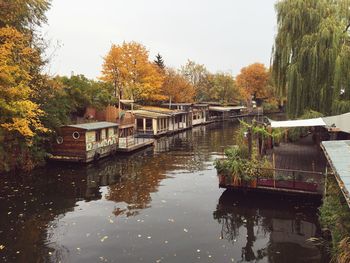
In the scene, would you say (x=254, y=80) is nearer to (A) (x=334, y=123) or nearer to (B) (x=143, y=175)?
(B) (x=143, y=175)

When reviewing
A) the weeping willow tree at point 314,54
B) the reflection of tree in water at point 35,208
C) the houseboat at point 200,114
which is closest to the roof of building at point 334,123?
the weeping willow tree at point 314,54

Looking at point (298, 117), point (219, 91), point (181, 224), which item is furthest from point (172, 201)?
point (219, 91)

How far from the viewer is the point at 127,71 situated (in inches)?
2114

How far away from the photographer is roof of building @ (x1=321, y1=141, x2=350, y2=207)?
6.79 meters

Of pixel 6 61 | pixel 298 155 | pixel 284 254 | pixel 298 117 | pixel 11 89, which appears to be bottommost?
pixel 284 254

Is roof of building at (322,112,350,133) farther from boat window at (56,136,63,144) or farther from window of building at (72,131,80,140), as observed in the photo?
boat window at (56,136,63,144)

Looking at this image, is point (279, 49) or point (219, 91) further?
point (219, 91)

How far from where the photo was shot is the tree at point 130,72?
53344 mm

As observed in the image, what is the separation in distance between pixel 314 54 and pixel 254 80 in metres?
→ 78.6

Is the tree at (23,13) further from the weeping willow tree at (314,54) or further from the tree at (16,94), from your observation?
the weeping willow tree at (314,54)

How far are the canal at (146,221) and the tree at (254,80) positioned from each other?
80.3 m

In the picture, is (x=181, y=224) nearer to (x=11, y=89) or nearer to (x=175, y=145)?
(x=11, y=89)

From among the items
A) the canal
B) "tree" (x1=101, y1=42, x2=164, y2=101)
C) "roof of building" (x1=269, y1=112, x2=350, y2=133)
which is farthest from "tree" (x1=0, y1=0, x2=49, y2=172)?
"tree" (x1=101, y1=42, x2=164, y2=101)

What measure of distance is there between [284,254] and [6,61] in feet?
59.3
